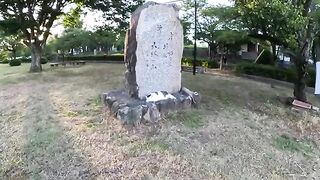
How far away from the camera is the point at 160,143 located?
5.45 metres

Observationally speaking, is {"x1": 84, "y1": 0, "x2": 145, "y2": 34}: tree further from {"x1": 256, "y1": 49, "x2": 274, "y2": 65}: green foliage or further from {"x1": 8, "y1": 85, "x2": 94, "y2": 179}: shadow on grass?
{"x1": 8, "y1": 85, "x2": 94, "y2": 179}: shadow on grass

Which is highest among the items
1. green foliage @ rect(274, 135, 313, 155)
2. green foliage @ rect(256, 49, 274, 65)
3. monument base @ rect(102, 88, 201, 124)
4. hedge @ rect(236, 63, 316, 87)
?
green foliage @ rect(256, 49, 274, 65)

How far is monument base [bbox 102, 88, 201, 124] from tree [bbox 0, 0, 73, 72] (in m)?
9.94

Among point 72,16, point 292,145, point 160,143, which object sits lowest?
point 292,145

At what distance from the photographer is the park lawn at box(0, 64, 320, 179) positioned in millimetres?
4745

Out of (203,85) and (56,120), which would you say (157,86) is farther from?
(203,85)

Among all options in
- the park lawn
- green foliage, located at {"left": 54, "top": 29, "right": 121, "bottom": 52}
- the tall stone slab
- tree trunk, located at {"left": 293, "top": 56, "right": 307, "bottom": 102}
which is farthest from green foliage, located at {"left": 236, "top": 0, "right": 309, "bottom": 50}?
green foliage, located at {"left": 54, "top": 29, "right": 121, "bottom": 52}

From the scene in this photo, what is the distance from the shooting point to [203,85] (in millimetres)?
10555

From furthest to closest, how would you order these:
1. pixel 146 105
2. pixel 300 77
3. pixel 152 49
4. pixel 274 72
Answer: pixel 274 72 < pixel 300 77 < pixel 152 49 < pixel 146 105

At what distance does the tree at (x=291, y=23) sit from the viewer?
24.2ft

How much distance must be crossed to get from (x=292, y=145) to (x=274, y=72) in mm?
8304

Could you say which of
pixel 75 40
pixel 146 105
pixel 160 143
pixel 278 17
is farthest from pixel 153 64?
pixel 75 40

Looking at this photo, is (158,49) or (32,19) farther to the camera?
(32,19)

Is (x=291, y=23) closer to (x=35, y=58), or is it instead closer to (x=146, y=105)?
(x=146, y=105)
